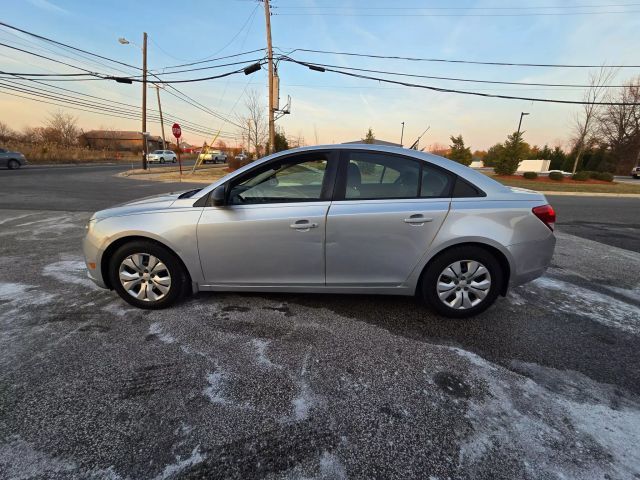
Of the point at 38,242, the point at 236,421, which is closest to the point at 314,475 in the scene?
the point at 236,421

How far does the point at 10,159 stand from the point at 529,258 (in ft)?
105

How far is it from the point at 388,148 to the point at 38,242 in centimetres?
613

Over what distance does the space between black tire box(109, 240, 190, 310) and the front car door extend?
0.89 ft

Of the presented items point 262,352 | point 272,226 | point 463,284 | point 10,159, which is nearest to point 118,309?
point 262,352

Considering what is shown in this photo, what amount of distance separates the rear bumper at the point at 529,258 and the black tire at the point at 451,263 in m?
0.13

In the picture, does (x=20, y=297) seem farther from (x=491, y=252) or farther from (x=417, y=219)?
(x=491, y=252)

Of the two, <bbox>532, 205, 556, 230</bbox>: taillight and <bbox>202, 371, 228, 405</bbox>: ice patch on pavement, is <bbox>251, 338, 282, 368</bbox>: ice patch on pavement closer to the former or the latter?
<bbox>202, 371, 228, 405</bbox>: ice patch on pavement

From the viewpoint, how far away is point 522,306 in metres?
3.45

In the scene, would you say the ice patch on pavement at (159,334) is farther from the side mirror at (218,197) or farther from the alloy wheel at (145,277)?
the side mirror at (218,197)

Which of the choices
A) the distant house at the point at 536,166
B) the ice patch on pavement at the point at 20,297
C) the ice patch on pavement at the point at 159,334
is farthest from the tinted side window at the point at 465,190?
the distant house at the point at 536,166

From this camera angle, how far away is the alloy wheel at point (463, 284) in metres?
2.95

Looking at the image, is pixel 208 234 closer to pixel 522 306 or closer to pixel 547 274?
pixel 522 306

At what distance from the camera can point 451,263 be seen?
2.95 metres

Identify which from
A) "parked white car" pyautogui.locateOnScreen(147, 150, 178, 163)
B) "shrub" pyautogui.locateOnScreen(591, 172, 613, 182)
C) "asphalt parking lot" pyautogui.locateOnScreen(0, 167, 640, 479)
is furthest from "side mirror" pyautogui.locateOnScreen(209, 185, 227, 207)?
"parked white car" pyautogui.locateOnScreen(147, 150, 178, 163)
